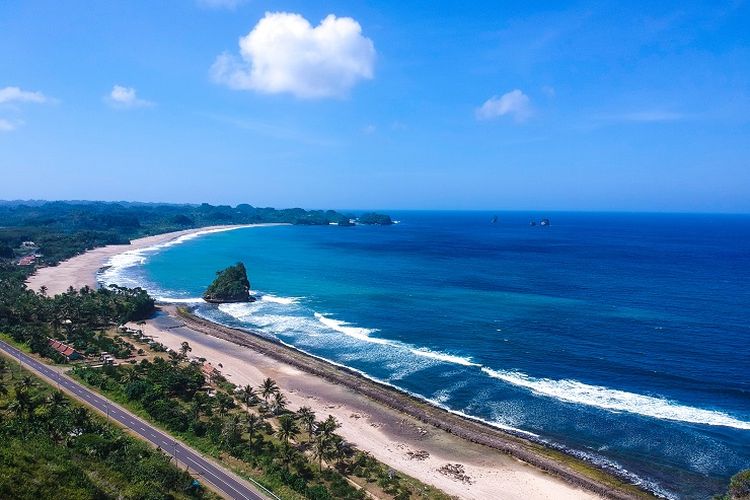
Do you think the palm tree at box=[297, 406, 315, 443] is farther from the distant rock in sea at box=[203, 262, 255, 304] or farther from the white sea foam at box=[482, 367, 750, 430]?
the distant rock in sea at box=[203, 262, 255, 304]

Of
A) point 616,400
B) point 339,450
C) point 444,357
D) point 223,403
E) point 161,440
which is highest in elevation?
point 223,403

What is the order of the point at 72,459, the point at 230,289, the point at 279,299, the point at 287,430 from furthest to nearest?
the point at 279,299, the point at 230,289, the point at 287,430, the point at 72,459

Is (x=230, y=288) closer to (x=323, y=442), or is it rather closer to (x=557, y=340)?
(x=557, y=340)

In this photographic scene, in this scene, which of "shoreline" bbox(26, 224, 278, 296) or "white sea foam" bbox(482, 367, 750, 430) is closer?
"white sea foam" bbox(482, 367, 750, 430)

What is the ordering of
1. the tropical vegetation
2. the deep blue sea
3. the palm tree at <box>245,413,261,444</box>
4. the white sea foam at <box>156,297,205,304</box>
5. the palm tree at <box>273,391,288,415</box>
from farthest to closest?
the white sea foam at <box>156,297,205,304</box> < the palm tree at <box>273,391,288,415</box> < the deep blue sea < the palm tree at <box>245,413,261,444</box> < the tropical vegetation

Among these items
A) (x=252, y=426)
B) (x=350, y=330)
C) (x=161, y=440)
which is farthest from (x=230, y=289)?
(x=252, y=426)

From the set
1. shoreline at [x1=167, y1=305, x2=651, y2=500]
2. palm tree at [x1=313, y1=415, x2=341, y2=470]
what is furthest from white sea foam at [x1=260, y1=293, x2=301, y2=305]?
palm tree at [x1=313, y1=415, x2=341, y2=470]
